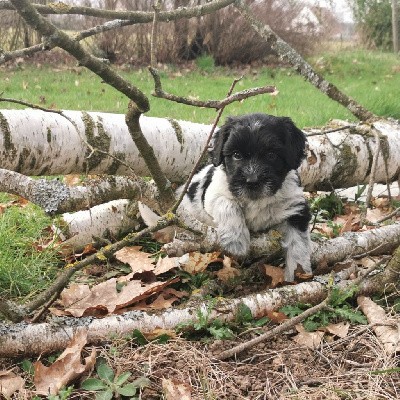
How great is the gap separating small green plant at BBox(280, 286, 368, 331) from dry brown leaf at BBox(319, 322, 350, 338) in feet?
0.10

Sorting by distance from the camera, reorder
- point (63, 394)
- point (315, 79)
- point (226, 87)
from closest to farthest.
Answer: point (63, 394)
point (315, 79)
point (226, 87)

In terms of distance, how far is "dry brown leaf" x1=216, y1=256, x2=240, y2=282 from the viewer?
3.53 metres

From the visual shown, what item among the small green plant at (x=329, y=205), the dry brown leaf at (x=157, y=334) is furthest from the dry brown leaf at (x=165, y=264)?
the small green plant at (x=329, y=205)

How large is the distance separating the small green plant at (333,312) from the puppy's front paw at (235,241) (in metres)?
0.59

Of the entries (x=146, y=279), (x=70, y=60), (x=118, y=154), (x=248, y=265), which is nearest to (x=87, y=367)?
(x=146, y=279)

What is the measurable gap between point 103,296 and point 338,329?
1.28 meters

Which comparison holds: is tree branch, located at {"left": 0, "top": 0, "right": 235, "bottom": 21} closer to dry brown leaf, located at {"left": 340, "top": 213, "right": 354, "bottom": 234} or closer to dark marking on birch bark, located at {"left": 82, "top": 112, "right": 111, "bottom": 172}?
dark marking on birch bark, located at {"left": 82, "top": 112, "right": 111, "bottom": 172}

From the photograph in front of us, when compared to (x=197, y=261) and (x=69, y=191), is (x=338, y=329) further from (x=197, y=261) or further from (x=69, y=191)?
(x=69, y=191)

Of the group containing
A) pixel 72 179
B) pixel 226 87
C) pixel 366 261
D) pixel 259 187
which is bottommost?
pixel 226 87

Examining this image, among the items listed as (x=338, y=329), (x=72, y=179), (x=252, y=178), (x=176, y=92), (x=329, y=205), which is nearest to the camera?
(x=338, y=329)

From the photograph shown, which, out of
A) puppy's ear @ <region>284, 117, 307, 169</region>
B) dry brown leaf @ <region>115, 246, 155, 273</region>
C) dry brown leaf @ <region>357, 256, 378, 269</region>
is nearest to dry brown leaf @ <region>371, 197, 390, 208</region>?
dry brown leaf @ <region>357, 256, 378, 269</region>

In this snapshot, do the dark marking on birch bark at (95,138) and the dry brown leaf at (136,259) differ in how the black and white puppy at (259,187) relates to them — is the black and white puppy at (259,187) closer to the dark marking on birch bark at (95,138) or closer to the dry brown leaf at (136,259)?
the dry brown leaf at (136,259)

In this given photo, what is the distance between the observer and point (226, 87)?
12953 millimetres

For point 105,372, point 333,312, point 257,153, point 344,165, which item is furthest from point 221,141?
point 344,165
